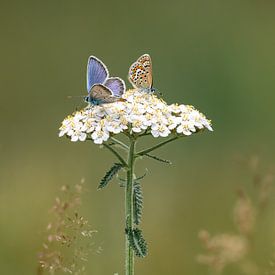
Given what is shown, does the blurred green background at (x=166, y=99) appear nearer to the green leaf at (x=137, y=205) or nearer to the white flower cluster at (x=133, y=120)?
the white flower cluster at (x=133, y=120)

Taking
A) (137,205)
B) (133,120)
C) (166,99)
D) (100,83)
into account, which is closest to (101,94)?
(100,83)

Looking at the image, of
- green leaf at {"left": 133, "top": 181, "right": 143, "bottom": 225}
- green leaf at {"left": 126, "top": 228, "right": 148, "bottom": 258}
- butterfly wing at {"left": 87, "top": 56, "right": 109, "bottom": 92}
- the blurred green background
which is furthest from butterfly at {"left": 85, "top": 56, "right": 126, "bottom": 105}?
green leaf at {"left": 126, "top": 228, "right": 148, "bottom": 258}

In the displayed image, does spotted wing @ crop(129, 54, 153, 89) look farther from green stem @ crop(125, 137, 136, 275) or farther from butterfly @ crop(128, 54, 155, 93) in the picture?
green stem @ crop(125, 137, 136, 275)

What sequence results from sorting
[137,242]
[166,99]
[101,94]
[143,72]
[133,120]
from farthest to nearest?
[166,99] < [143,72] < [101,94] < [133,120] < [137,242]

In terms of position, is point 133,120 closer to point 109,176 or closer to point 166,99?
point 109,176

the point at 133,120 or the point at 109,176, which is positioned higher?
the point at 133,120

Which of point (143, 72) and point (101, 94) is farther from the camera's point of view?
point (143, 72)

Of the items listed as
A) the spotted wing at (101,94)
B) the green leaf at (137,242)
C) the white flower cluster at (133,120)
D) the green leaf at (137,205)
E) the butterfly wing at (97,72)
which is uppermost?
the butterfly wing at (97,72)

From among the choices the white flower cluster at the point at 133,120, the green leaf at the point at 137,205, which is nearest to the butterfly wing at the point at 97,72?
the white flower cluster at the point at 133,120
